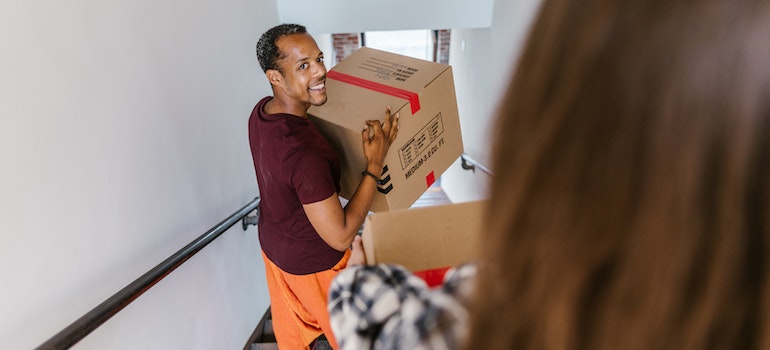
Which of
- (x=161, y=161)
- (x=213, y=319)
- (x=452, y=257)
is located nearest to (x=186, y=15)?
(x=161, y=161)

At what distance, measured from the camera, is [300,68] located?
4.02 feet

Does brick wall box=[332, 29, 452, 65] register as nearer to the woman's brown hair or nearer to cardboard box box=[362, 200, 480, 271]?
cardboard box box=[362, 200, 480, 271]

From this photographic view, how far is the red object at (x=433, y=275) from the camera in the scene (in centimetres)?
80

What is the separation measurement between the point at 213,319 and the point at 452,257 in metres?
1.26

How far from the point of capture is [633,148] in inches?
12.7

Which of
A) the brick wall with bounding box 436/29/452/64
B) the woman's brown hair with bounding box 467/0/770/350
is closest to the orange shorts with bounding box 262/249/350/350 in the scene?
the woman's brown hair with bounding box 467/0/770/350

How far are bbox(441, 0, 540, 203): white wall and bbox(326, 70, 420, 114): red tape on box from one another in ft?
0.95

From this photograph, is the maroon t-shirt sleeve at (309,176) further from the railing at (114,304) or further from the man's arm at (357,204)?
the railing at (114,304)

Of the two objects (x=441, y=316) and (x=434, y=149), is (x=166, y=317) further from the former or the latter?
(x=441, y=316)

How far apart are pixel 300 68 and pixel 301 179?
0.35m

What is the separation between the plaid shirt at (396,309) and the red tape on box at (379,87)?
705 mm

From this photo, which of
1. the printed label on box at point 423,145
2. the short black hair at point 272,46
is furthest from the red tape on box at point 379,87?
the short black hair at point 272,46

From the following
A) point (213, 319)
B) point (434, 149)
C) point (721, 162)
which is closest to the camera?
point (721, 162)

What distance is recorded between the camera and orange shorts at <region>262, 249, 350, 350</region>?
1365 mm
